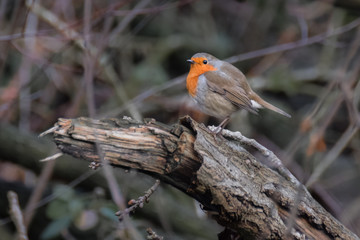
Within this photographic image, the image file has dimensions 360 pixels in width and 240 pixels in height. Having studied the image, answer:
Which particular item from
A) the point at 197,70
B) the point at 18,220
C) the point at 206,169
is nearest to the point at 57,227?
the point at 18,220

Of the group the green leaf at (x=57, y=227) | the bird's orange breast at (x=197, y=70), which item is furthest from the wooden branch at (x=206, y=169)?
the green leaf at (x=57, y=227)

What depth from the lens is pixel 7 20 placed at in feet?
18.9

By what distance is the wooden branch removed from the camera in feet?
6.64

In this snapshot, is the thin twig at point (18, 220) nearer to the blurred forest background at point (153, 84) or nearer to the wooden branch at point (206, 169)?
the blurred forest background at point (153, 84)

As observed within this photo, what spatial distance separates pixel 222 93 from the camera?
311cm

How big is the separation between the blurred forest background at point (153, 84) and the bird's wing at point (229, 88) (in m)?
0.67

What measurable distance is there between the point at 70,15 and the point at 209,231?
3410 millimetres

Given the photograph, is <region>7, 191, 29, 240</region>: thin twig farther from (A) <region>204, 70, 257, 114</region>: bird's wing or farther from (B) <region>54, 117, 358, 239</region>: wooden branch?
(A) <region>204, 70, 257, 114</region>: bird's wing

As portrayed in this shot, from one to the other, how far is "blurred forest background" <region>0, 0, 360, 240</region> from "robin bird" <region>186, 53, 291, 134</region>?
2.13 feet

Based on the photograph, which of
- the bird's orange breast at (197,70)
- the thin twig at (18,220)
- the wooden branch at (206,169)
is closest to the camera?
the wooden branch at (206,169)

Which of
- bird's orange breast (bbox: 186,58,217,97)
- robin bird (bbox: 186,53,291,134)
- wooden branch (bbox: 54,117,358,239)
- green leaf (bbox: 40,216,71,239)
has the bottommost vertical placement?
wooden branch (bbox: 54,117,358,239)

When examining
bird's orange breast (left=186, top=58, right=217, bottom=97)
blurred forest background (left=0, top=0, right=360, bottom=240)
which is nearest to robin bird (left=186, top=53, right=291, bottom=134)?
bird's orange breast (left=186, top=58, right=217, bottom=97)

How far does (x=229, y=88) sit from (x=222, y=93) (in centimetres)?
7

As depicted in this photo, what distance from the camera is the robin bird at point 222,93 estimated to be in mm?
3092
